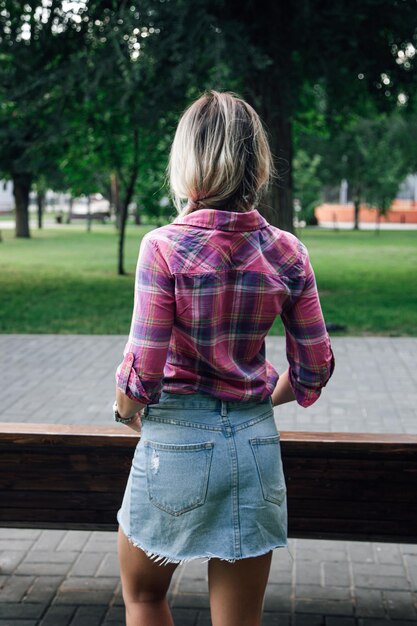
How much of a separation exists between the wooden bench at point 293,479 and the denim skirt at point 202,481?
3.08 ft

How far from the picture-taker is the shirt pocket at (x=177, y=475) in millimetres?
2029

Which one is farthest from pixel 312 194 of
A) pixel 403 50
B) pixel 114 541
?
pixel 114 541

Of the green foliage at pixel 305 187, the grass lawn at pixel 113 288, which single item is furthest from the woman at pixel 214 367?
the green foliage at pixel 305 187

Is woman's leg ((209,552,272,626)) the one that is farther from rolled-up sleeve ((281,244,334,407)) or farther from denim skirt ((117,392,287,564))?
rolled-up sleeve ((281,244,334,407))

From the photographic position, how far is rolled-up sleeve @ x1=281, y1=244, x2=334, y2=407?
2.12m

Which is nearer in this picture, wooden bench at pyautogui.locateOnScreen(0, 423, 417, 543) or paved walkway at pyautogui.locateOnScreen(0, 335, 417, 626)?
wooden bench at pyautogui.locateOnScreen(0, 423, 417, 543)

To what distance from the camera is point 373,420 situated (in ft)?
22.0

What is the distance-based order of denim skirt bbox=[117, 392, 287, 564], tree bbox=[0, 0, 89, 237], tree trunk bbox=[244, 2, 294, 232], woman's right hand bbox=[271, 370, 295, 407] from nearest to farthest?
denim skirt bbox=[117, 392, 287, 564] → woman's right hand bbox=[271, 370, 295, 407] → tree trunk bbox=[244, 2, 294, 232] → tree bbox=[0, 0, 89, 237]

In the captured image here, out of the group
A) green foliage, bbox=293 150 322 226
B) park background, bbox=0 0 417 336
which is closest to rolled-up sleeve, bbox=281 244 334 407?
park background, bbox=0 0 417 336

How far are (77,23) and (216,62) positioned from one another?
409 cm

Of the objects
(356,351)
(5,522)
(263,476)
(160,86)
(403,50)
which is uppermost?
(403,50)

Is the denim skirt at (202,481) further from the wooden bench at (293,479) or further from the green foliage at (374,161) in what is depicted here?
the green foliage at (374,161)

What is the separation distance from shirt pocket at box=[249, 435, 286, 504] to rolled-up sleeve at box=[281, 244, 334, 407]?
0.18 metres

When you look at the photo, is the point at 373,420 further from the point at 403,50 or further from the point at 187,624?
the point at 403,50
